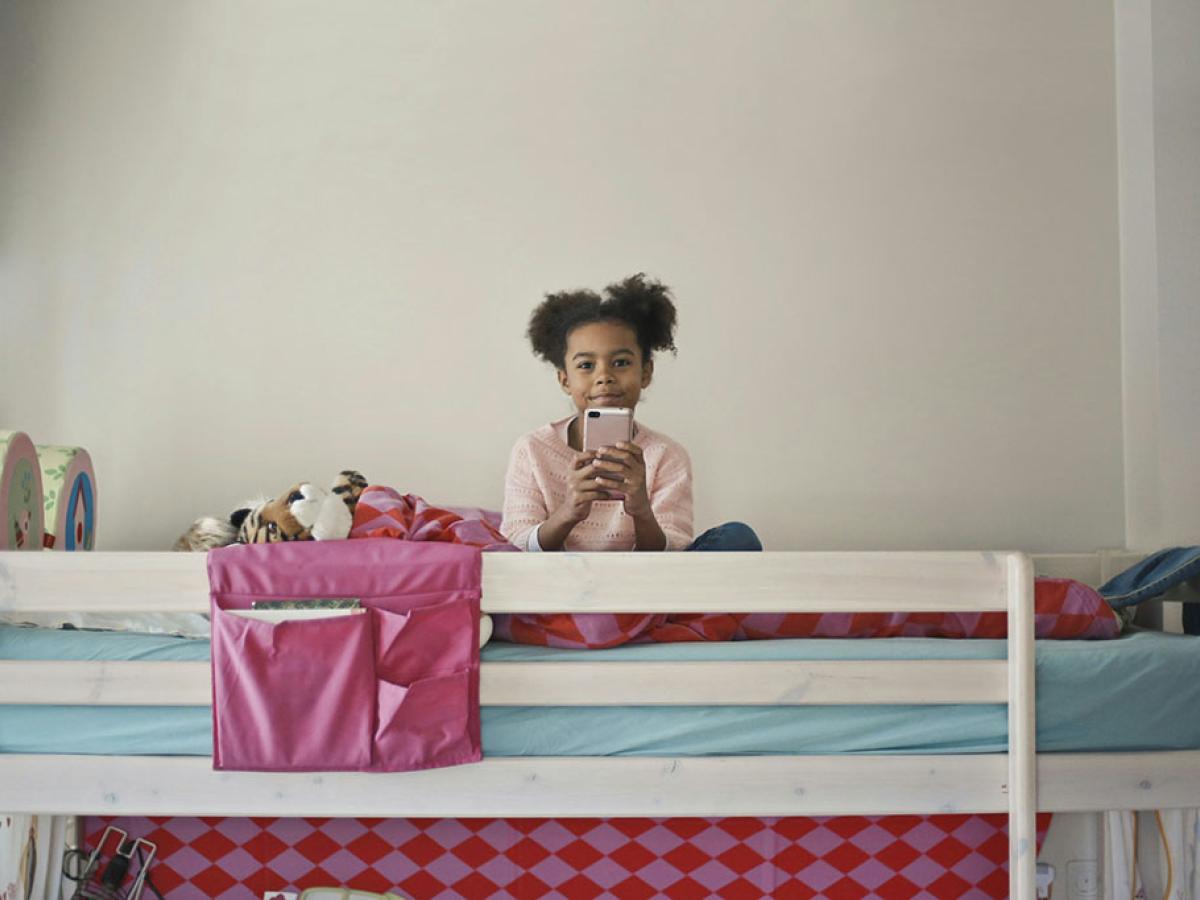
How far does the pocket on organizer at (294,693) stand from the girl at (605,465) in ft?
1.21

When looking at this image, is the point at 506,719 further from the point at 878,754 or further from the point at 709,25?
the point at 709,25

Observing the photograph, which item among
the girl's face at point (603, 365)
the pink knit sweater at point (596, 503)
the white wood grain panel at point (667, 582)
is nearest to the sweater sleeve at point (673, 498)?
the pink knit sweater at point (596, 503)

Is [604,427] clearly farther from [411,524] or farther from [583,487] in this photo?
[411,524]

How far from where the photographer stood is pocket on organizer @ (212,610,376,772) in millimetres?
1496

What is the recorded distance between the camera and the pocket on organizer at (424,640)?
151cm

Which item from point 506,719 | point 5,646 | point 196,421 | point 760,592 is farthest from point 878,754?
point 196,421

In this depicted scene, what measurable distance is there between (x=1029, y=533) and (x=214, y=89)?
2060 mm

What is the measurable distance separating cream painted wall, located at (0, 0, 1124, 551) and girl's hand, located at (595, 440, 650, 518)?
995mm

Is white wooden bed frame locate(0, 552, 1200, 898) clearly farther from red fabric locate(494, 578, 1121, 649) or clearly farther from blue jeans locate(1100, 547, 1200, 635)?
blue jeans locate(1100, 547, 1200, 635)

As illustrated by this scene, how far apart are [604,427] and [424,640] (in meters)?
0.40

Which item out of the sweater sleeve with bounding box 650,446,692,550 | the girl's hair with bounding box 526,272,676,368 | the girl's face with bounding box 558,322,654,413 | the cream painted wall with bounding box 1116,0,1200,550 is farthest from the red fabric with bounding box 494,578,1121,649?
the cream painted wall with bounding box 1116,0,1200,550

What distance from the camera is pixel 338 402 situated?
2.64 m

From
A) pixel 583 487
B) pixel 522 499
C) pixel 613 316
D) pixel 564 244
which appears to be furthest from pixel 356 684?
pixel 564 244

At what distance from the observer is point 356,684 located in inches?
58.9
